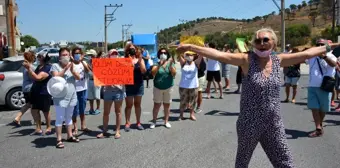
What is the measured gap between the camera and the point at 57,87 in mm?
6863

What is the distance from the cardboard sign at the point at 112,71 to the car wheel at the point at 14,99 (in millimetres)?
4818

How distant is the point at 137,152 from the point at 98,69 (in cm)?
209

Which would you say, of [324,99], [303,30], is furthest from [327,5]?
[324,99]

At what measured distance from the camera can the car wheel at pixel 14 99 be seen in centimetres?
1138

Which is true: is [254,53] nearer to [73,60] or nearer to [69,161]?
[69,161]

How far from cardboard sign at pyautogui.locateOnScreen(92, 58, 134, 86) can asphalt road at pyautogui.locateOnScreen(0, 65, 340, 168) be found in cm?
112

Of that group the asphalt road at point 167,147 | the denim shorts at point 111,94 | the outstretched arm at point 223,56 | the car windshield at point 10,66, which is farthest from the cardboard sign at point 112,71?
the car windshield at point 10,66

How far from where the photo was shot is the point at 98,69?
773cm

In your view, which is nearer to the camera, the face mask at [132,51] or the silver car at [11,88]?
the face mask at [132,51]

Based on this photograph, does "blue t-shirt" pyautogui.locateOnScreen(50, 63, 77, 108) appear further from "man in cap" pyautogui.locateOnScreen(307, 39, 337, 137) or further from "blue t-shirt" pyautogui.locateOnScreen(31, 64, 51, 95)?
"man in cap" pyautogui.locateOnScreen(307, 39, 337, 137)

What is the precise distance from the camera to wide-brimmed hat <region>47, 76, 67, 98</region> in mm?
6858

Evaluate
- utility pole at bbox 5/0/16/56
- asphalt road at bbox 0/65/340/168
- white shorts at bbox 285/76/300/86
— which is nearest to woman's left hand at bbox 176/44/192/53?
asphalt road at bbox 0/65/340/168

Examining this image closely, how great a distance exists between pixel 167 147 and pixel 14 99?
653 centimetres

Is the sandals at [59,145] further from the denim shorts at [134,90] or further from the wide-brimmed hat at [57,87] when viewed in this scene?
the denim shorts at [134,90]
